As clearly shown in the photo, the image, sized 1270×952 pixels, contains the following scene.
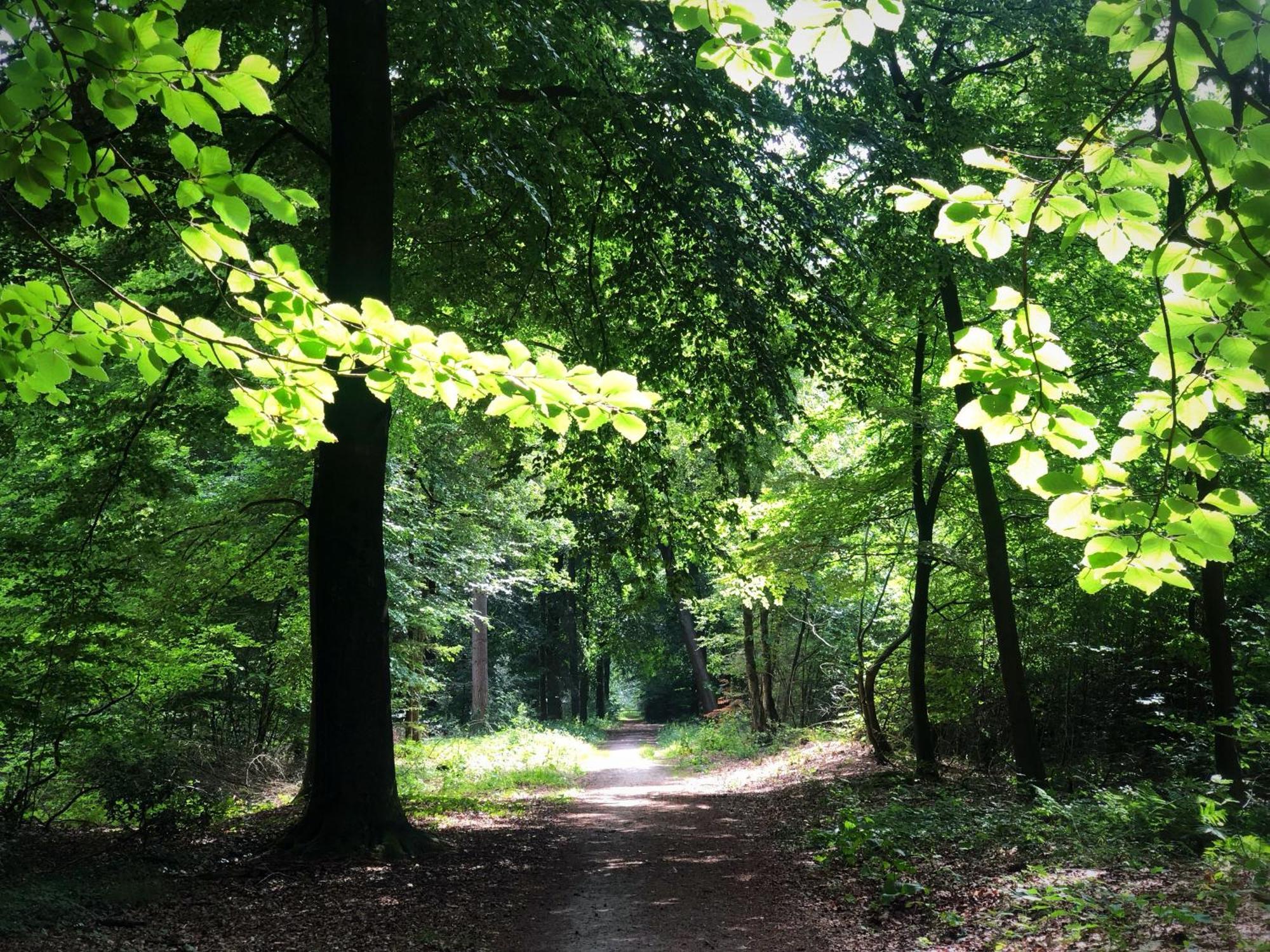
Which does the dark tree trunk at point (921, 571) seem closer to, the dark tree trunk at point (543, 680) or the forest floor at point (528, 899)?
the forest floor at point (528, 899)

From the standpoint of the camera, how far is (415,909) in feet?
19.3

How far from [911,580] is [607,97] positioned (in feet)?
35.2

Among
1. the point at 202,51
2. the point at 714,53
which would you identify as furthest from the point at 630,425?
the point at 202,51

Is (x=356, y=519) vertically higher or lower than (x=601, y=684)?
higher

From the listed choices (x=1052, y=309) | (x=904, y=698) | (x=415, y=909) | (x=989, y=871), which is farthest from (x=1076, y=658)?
(x=415, y=909)

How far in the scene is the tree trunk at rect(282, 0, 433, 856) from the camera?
7211mm

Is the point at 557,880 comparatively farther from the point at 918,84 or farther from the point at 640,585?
the point at 918,84

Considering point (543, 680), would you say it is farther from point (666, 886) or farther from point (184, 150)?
point (184, 150)

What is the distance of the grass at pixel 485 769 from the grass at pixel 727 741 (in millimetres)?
2780

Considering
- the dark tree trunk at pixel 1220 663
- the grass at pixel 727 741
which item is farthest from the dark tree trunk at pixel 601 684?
the dark tree trunk at pixel 1220 663

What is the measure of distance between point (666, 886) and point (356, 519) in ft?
13.6

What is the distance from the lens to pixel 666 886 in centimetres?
718

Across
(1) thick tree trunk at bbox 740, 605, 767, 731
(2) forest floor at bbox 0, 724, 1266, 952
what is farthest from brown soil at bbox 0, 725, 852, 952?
(1) thick tree trunk at bbox 740, 605, 767, 731

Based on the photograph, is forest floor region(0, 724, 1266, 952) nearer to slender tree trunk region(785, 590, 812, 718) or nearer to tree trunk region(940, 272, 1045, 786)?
tree trunk region(940, 272, 1045, 786)
